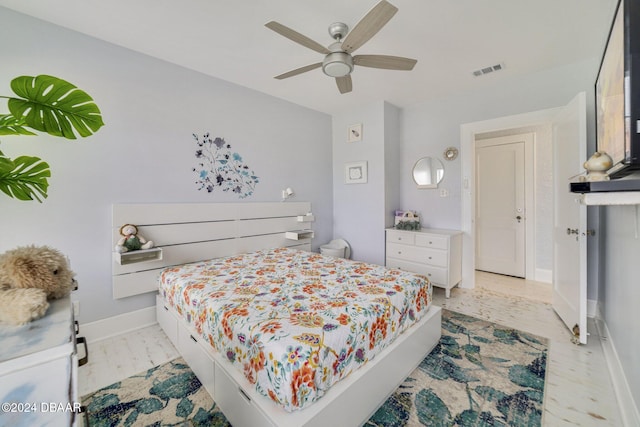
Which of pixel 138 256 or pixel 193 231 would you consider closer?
pixel 138 256

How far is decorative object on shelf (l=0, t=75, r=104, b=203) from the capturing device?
2.97ft

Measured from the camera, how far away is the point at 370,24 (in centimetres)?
158

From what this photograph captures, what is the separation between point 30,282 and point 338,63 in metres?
1.98

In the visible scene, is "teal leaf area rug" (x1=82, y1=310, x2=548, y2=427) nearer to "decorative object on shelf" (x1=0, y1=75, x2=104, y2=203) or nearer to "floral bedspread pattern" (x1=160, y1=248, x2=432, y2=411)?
"floral bedspread pattern" (x1=160, y1=248, x2=432, y2=411)

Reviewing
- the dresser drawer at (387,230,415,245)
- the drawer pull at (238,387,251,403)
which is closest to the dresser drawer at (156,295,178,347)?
the drawer pull at (238,387,251,403)

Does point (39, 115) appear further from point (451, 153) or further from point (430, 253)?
point (451, 153)

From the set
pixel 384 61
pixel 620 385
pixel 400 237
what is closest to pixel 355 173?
pixel 400 237

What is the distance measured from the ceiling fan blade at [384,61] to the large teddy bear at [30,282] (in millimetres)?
2056

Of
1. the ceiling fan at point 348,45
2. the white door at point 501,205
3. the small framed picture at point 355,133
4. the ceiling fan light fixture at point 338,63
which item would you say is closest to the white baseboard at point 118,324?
the ceiling fan at point 348,45

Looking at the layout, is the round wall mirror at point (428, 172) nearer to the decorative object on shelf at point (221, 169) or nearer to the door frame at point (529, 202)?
the door frame at point (529, 202)

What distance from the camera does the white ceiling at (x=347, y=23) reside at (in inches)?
76.4

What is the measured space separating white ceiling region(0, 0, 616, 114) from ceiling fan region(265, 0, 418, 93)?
339 mm

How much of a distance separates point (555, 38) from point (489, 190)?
95.2 inches

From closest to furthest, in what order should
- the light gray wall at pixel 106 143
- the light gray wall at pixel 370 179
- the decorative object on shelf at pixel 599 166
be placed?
1. the decorative object on shelf at pixel 599 166
2. the light gray wall at pixel 106 143
3. the light gray wall at pixel 370 179
